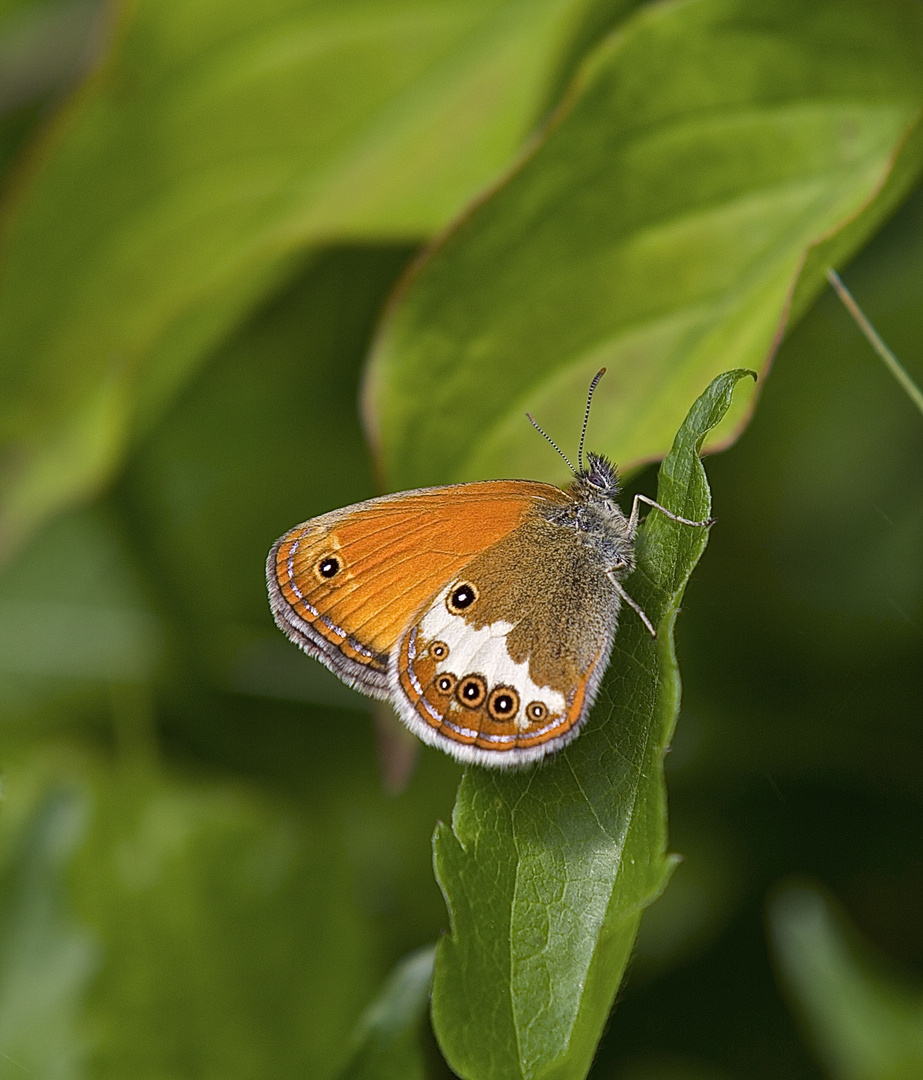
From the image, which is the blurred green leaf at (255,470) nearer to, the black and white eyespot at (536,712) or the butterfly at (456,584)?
the butterfly at (456,584)

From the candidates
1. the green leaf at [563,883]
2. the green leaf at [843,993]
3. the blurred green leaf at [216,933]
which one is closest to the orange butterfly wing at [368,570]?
the green leaf at [563,883]

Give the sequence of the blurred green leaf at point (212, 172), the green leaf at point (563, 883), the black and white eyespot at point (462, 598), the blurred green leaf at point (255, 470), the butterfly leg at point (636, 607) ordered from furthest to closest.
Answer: the blurred green leaf at point (255, 470), the blurred green leaf at point (212, 172), the black and white eyespot at point (462, 598), the butterfly leg at point (636, 607), the green leaf at point (563, 883)

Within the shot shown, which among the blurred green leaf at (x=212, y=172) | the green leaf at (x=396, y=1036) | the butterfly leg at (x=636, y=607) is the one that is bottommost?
the green leaf at (x=396, y=1036)

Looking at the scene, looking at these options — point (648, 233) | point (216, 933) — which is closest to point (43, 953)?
point (216, 933)

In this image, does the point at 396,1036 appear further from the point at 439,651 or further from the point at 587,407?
the point at 587,407

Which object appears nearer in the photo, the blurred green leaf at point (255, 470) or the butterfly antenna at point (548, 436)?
the butterfly antenna at point (548, 436)

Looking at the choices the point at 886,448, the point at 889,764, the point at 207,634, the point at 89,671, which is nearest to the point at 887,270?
the point at 886,448

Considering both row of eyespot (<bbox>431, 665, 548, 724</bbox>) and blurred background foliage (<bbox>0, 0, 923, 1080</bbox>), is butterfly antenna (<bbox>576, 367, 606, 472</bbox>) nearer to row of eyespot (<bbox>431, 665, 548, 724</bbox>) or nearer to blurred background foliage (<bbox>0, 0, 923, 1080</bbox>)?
blurred background foliage (<bbox>0, 0, 923, 1080</bbox>)
